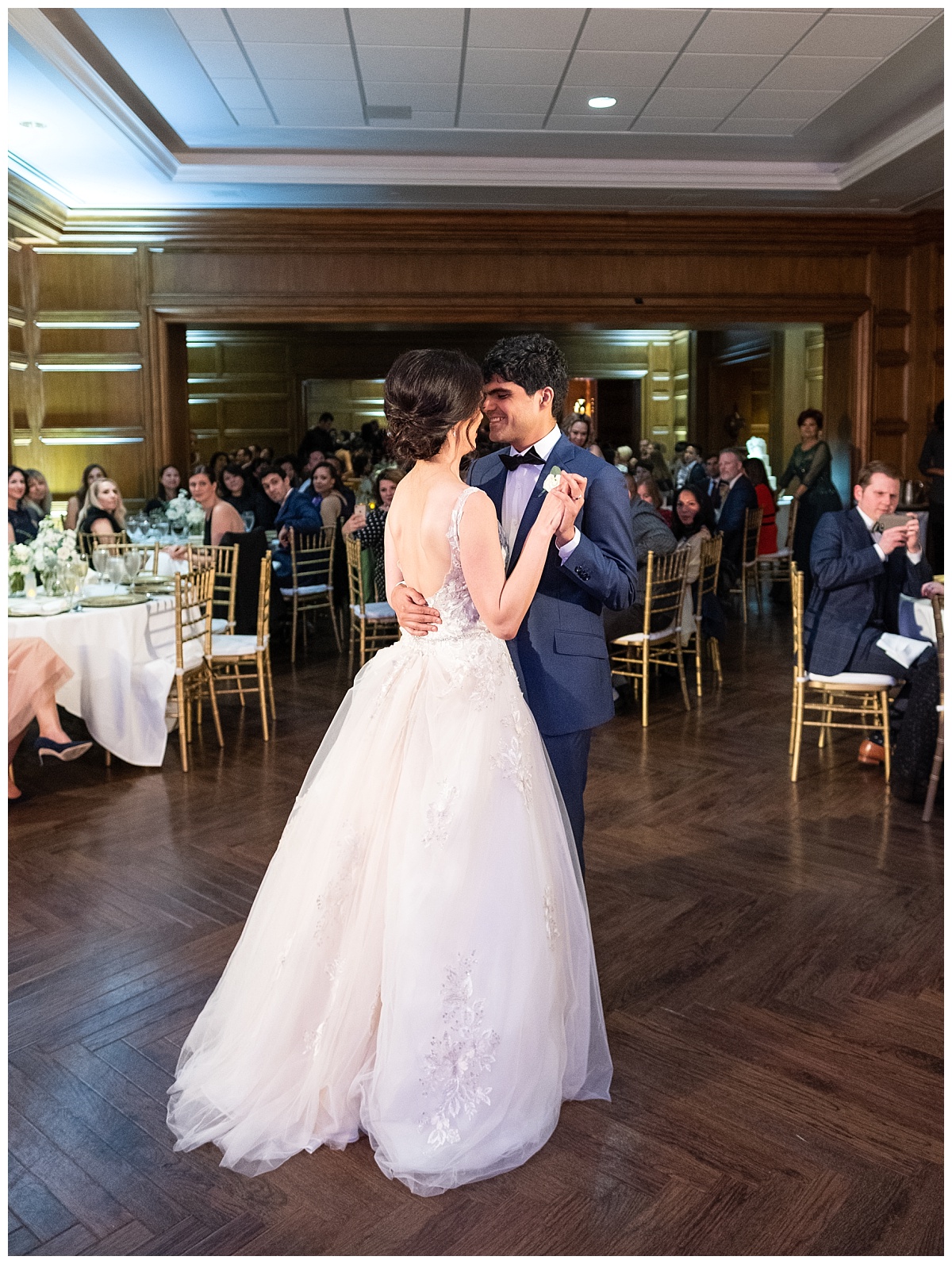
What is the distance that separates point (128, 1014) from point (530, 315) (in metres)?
7.87

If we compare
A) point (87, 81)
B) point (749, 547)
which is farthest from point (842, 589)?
point (749, 547)

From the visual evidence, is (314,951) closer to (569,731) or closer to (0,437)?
(569,731)

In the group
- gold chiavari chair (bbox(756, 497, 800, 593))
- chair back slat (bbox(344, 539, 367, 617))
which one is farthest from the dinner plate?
gold chiavari chair (bbox(756, 497, 800, 593))

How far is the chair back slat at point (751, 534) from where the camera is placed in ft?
30.7

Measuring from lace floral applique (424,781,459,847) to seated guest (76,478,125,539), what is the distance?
5.29 m

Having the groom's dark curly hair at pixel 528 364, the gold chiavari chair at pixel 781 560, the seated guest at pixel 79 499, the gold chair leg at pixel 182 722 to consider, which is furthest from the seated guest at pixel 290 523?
the groom's dark curly hair at pixel 528 364

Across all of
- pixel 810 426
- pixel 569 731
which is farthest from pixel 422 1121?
pixel 810 426

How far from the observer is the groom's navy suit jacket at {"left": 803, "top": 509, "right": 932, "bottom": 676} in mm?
4555

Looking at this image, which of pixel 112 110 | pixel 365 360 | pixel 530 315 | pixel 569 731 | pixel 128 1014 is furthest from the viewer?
pixel 365 360

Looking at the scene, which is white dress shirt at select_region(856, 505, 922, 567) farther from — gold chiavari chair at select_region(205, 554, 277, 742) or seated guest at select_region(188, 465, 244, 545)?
seated guest at select_region(188, 465, 244, 545)

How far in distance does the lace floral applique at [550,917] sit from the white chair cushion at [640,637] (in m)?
3.64

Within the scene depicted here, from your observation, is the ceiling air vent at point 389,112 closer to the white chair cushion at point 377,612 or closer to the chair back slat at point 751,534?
the white chair cushion at point 377,612

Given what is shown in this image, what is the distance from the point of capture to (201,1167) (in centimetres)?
216

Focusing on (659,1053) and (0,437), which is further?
(659,1053)
